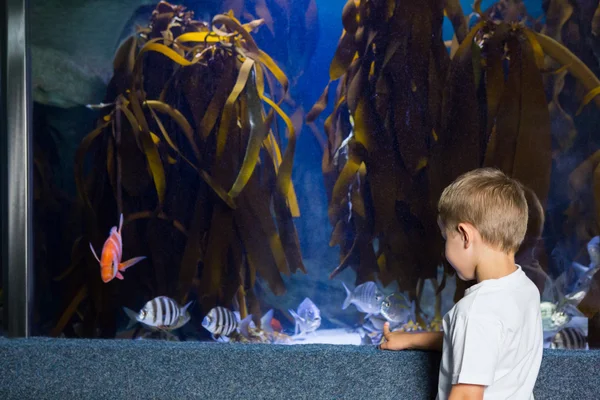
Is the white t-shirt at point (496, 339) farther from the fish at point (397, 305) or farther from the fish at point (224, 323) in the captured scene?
the fish at point (224, 323)

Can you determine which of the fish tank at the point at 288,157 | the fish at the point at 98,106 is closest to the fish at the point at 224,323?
the fish tank at the point at 288,157

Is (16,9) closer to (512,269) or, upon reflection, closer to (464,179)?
(464,179)

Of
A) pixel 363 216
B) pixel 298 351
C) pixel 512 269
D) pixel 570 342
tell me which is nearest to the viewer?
pixel 512 269

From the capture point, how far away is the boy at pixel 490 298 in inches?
53.8

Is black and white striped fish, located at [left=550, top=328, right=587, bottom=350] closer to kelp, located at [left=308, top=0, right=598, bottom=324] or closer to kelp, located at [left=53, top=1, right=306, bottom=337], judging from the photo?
kelp, located at [left=308, top=0, right=598, bottom=324]

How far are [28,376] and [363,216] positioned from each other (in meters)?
2.57

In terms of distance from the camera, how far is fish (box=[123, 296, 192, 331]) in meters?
3.92

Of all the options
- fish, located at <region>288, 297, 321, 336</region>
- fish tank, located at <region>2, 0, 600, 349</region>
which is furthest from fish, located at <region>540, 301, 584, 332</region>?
fish, located at <region>288, 297, 321, 336</region>

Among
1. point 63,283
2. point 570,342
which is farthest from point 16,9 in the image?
point 570,342

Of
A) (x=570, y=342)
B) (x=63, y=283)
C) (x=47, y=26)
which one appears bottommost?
(x=570, y=342)

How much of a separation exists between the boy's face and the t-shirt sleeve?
19cm

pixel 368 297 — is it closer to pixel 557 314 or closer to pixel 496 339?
pixel 557 314

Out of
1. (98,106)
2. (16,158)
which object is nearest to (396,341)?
(16,158)

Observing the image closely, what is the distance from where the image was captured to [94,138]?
4230 millimetres
